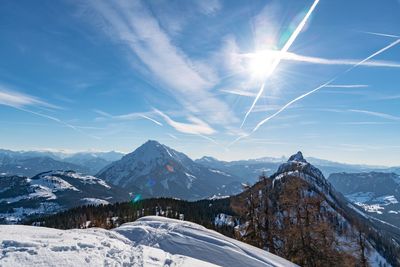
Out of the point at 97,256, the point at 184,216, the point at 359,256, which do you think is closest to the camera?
the point at 97,256

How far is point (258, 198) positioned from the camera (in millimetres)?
33562

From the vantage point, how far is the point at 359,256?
99.1ft

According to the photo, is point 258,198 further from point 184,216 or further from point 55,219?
point 55,219

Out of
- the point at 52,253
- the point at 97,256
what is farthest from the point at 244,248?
the point at 52,253

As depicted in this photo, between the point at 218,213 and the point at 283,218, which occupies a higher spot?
the point at 283,218

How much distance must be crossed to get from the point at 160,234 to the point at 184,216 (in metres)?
147

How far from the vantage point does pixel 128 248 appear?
13.6 metres

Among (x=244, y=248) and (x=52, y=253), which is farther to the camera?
(x=244, y=248)

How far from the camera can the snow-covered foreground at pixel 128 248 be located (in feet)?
35.6

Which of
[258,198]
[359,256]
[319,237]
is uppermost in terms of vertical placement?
[258,198]

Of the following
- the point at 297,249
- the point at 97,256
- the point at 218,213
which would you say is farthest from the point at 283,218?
the point at 218,213

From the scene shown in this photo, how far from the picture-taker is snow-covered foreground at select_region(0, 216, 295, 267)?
1084 centimetres

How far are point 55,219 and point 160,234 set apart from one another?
196 meters

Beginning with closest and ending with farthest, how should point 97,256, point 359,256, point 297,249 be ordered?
point 97,256 < point 297,249 < point 359,256
